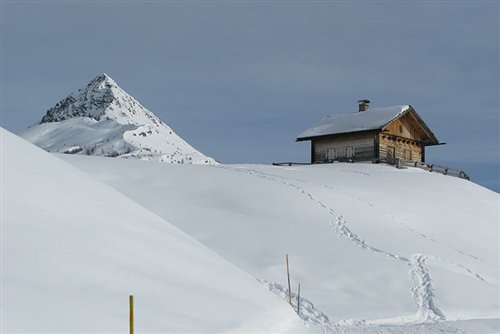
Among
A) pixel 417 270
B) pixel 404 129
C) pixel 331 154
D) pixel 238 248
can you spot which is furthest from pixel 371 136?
pixel 238 248

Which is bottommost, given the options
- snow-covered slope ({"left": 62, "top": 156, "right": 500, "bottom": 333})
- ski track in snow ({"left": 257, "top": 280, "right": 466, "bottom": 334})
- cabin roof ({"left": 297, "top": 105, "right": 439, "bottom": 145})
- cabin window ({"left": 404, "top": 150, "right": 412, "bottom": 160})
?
ski track in snow ({"left": 257, "top": 280, "right": 466, "bottom": 334})

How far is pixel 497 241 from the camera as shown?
24.4 m

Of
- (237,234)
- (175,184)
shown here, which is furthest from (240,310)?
(175,184)

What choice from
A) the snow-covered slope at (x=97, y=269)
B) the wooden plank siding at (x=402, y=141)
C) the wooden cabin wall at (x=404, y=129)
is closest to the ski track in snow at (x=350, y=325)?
the snow-covered slope at (x=97, y=269)

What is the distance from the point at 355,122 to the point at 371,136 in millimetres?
2270

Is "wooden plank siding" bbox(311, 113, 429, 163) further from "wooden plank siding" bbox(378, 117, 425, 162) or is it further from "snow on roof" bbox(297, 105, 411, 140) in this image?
"snow on roof" bbox(297, 105, 411, 140)

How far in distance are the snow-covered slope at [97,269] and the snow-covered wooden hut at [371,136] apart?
1230 inches

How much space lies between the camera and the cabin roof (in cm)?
4238

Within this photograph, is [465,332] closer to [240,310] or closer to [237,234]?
[240,310]

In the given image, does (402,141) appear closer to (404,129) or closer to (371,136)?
(404,129)

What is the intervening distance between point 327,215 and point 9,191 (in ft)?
46.8

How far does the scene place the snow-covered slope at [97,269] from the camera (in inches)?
303

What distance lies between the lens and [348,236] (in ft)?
66.8

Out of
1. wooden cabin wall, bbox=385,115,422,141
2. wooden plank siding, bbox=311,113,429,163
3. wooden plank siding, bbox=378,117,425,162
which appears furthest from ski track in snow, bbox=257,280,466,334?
wooden cabin wall, bbox=385,115,422,141
